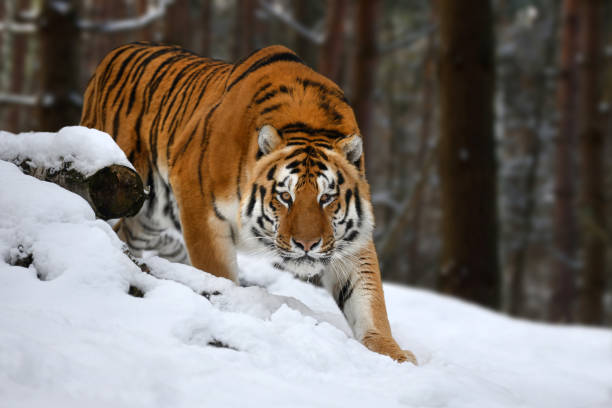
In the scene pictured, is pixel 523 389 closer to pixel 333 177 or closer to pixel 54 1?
pixel 333 177

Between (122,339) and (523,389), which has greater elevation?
(122,339)

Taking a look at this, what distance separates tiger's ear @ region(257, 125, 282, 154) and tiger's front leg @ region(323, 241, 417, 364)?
2.38ft

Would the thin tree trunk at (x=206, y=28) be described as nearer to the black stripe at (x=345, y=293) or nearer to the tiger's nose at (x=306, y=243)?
the black stripe at (x=345, y=293)

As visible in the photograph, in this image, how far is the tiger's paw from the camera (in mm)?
3098

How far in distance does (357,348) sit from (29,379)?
139 cm

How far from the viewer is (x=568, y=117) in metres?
12.4

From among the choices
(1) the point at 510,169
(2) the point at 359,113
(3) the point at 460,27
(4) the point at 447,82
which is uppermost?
(3) the point at 460,27

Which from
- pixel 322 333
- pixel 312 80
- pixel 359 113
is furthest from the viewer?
pixel 359 113

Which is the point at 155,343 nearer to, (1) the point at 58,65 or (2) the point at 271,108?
(2) the point at 271,108

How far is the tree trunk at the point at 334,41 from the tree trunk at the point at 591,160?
4.23 m

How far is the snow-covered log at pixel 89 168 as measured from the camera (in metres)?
2.88

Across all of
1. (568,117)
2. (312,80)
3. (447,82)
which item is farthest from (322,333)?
(568,117)

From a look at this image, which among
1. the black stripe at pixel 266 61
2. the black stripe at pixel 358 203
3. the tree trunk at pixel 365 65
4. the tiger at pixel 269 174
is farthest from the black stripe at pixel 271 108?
the tree trunk at pixel 365 65

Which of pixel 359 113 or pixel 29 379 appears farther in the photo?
pixel 359 113
